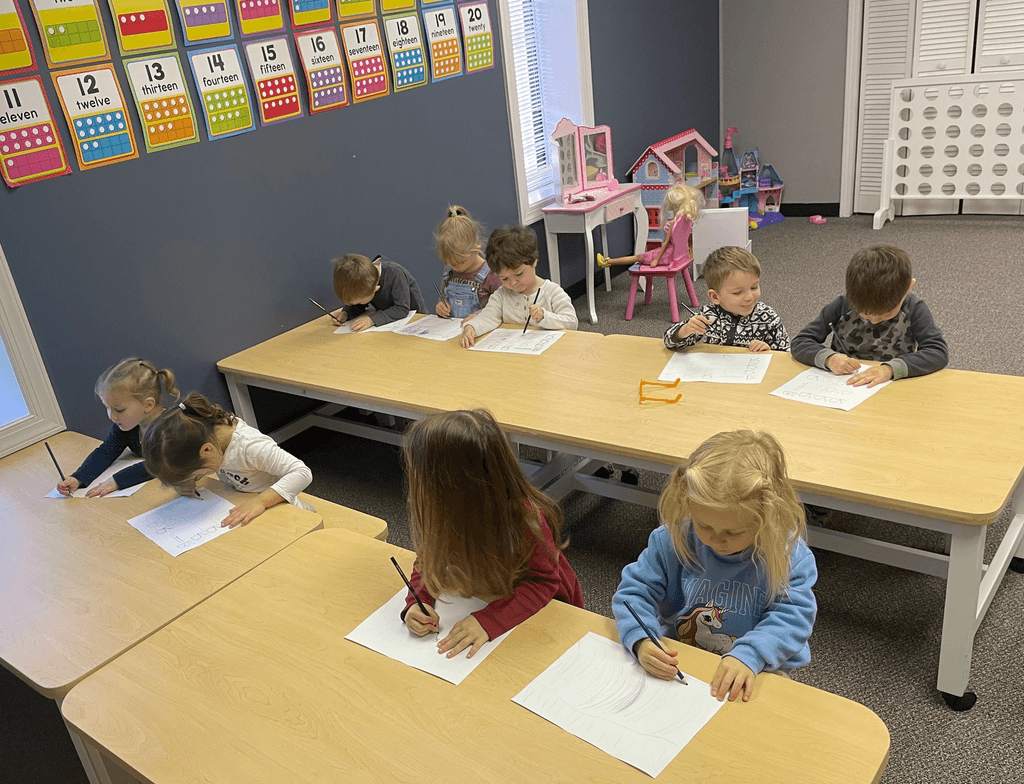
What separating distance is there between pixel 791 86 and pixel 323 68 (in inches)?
170

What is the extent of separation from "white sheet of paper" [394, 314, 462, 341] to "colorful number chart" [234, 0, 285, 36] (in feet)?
4.21

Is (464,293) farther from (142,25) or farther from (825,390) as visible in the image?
(825,390)

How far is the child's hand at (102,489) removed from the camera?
7.24 ft

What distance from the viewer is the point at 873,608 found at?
2.24 m

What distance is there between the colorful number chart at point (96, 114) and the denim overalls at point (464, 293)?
1.28 meters

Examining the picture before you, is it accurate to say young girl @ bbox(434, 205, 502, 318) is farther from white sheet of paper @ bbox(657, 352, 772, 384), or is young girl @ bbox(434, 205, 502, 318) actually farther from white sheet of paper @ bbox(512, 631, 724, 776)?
white sheet of paper @ bbox(512, 631, 724, 776)

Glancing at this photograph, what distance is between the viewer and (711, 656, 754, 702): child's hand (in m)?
1.19

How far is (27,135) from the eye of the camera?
253 cm

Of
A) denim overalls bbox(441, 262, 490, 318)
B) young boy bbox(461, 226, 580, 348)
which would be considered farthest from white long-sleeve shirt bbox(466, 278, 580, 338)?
denim overalls bbox(441, 262, 490, 318)

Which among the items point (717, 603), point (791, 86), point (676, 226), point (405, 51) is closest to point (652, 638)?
point (717, 603)

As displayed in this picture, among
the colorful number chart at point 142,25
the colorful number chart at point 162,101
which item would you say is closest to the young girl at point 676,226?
the colorful number chart at point 162,101

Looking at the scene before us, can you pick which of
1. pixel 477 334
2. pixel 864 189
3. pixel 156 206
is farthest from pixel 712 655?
pixel 864 189

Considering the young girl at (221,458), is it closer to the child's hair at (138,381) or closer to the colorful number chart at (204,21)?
the child's hair at (138,381)

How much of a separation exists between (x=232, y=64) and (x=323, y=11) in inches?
20.1
